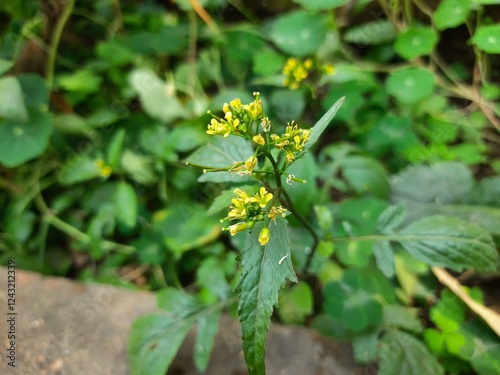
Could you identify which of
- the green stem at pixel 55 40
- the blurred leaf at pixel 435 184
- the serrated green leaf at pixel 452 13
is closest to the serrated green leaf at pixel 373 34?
the serrated green leaf at pixel 452 13

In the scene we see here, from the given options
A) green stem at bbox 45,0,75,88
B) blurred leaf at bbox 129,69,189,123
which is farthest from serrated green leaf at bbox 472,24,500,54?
green stem at bbox 45,0,75,88

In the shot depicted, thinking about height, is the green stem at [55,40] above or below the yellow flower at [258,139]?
below

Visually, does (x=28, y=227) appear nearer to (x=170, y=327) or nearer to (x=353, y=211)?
(x=170, y=327)

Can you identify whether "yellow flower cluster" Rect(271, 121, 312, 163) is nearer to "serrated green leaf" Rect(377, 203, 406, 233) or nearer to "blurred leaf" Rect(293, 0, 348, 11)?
"serrated green leaf" Rect(377, 203, 406, 233)

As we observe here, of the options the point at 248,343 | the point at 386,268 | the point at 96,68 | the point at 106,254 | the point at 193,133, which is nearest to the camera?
the point at 248,343

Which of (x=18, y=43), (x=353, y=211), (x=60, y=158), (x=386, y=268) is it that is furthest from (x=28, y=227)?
(x=386, y=268)

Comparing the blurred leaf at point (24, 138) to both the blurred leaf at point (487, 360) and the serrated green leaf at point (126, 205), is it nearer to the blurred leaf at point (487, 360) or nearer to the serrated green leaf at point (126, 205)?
the serrated green leaf at point (126, 205)
